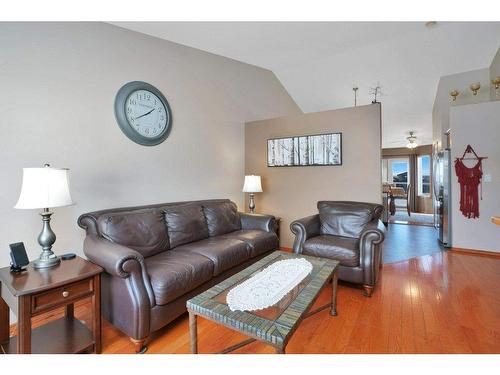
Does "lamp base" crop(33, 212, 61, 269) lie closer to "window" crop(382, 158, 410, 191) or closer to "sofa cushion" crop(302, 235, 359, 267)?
"sofa cushion" crop(302, 235, 359, 267)

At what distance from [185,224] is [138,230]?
1.69ft

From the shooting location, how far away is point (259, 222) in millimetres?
3174

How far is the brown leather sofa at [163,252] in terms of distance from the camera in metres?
1.63

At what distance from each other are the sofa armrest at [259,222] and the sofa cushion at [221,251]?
596 millimetres

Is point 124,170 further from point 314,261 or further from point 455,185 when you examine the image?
point 455,185

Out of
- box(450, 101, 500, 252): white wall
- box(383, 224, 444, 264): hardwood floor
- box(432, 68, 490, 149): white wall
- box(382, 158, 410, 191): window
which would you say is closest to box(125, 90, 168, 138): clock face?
box(383, 224, 444, 264): hardwood floor

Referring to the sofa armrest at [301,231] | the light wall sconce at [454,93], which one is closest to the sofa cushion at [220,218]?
the sofa armrest at [301,231]

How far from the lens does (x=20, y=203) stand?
1.53 metres

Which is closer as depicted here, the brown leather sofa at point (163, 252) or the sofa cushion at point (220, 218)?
the brown leather sofa at point (163, 252)

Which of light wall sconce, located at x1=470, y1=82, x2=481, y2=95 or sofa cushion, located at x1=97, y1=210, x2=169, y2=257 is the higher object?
light wall sconce, located at x1=470, y1=82, x2=481, y2=95

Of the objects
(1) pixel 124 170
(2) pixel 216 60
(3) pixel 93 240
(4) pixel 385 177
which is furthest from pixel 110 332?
(4) pixel 385 177

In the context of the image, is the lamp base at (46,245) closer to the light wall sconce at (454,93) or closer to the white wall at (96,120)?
the white wall at (96,120)

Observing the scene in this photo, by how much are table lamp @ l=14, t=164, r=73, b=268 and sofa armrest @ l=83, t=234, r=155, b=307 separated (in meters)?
0.29

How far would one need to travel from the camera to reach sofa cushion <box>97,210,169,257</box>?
2.05 meters
